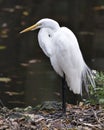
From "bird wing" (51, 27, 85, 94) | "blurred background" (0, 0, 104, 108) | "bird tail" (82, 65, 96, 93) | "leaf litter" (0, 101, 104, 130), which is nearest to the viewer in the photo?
"leaf litter" (0, 101, 104, 130)

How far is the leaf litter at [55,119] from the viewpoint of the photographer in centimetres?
589

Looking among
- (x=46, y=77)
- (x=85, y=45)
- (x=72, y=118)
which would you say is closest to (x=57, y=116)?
(x=72, y=118)

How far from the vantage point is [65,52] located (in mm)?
6293

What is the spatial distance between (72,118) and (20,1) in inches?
439

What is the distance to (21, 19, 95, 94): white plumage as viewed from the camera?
6277 millimetres

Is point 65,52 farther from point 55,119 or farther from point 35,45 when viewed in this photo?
point 35,45

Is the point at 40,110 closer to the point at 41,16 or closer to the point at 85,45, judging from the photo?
the point at 85,45

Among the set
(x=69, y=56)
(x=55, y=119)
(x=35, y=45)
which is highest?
(x=69, y=56)

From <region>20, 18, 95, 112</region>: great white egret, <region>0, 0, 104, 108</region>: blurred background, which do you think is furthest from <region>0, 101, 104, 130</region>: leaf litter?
<region>0, 0, 104, 108</region>: blurred background

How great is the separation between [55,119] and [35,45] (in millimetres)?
6656

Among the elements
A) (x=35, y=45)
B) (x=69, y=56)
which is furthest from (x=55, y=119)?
(x=35, y=45)

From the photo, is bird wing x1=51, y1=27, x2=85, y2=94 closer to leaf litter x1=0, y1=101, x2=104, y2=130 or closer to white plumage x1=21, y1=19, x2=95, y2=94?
white plumage x1=21, y1=19, x2=95, y2=94

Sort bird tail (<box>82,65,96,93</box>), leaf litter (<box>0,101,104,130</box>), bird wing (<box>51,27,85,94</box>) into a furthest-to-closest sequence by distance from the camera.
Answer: bird tail (<box>82,65,96,93</box>) → bird wing (<box>51,27,85,94</box>) → leaf litter (<box>0,101,104,130</box>)

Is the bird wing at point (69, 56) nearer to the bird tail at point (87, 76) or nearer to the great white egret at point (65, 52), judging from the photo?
the great white egret at point (65, 52)
